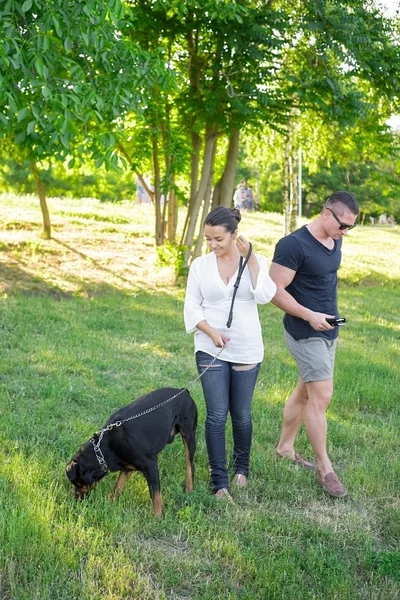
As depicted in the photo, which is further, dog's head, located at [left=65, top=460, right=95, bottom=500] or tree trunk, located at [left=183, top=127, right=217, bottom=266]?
tree trunk, located at [left=183, top=127, right=217, bottom=266]

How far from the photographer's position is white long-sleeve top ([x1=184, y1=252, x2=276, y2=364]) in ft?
16.8

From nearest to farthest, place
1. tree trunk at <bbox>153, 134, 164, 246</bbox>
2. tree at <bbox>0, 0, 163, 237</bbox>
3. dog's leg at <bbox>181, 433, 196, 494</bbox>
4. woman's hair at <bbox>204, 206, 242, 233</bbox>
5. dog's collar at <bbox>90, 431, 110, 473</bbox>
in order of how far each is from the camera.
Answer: dog's collar at <bbox>90, 431, 110, 473</bbox>, woman's hair at <bbox>204, 206, 242, 233</bbox>, dog's leg at <bbox>181, 433, 196, 494</bbox>, tree at <bbox>0, 0, 163, 237</bbox>, tree trunk at <bbox>153, 134, 164, 246</bbox>

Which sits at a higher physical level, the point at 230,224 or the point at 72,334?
the point at 230,224

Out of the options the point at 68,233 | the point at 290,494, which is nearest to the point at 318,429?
the point at 290,494

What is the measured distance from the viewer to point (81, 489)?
488 cm

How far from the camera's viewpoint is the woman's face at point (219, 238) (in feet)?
16.3

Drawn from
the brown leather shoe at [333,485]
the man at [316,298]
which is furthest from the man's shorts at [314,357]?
the brown leather shoe at [333,485]

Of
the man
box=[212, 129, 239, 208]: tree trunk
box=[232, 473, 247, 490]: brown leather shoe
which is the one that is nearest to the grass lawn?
box=[232, 473, 247, 490]: brown leather shoe

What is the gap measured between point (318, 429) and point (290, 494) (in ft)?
1.83

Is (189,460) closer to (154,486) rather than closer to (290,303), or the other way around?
(154,486)

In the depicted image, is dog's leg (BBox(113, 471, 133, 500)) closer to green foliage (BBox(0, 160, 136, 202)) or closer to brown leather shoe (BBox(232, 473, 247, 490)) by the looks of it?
brown leather shoe (BBox(232, 473, 247, 490))

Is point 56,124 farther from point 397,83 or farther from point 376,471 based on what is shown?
point 397,83

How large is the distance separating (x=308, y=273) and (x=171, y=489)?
1.88 meters

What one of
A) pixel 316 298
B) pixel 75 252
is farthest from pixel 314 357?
pixel 75 252
